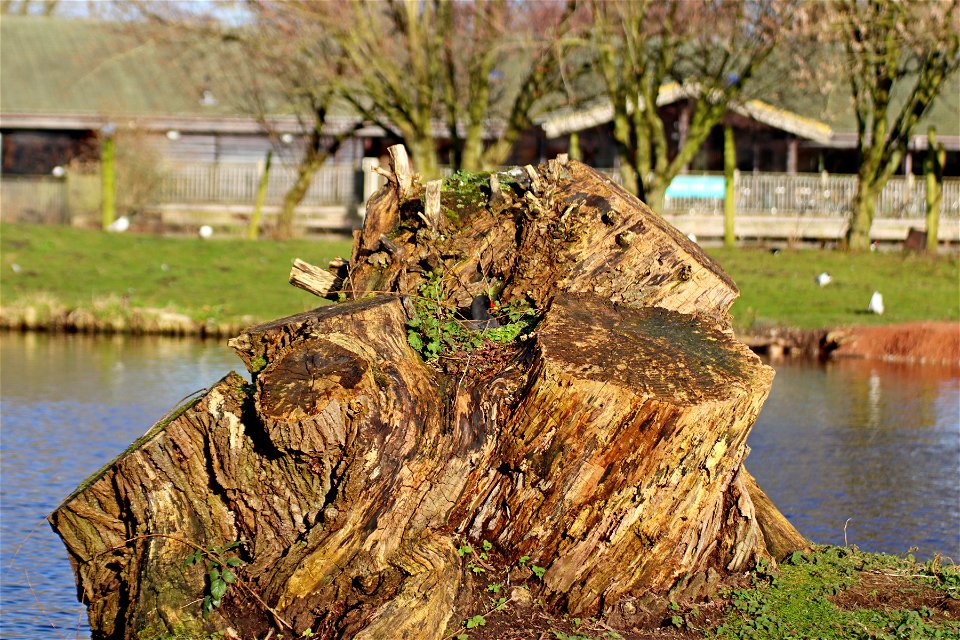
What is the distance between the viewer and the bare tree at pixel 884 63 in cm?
2725

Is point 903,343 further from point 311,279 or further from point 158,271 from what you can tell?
point 311,279

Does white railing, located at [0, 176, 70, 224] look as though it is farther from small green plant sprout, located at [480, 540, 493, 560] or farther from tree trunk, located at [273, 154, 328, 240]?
small green plant sprout, located at [480, 540, 493, 560]

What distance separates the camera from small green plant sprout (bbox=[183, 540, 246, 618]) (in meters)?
5.85

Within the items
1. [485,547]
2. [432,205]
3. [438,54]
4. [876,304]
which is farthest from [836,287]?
[485,547]

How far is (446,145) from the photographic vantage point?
42.3 metres

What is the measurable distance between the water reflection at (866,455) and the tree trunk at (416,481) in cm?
359

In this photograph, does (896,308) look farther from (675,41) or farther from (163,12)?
(163,12)

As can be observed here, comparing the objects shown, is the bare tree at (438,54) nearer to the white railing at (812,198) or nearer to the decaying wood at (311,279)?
the white railing at (812,198)

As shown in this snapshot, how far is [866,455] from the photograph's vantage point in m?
12.9

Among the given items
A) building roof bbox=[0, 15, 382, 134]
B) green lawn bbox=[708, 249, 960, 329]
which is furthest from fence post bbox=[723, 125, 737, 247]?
building roof bbox=[0, 15, 382, 134]

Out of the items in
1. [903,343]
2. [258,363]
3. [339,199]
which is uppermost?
[339,199]

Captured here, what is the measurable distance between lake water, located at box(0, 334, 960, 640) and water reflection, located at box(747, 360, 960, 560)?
0.02 metres

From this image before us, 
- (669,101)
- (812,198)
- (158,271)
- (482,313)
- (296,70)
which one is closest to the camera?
(482,313)

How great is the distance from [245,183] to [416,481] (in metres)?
31.4
